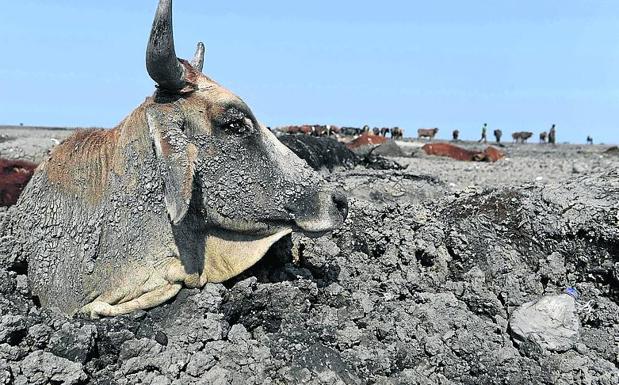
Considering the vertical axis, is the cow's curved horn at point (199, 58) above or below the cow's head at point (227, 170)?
above

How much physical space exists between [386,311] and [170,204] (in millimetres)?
1603

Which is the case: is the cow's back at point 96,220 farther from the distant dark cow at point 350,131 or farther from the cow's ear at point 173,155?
the distant dark cow at point 350,131

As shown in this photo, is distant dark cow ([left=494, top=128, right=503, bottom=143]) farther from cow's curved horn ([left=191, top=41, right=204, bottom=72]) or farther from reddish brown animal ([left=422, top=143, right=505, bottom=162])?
cow's curved horn ([left=191, top=41, right=204, bottom=72])

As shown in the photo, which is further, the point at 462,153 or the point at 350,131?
the point at 350,131

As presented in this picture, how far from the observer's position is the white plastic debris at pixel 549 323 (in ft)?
15.3

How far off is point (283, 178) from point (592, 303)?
252 centimetres

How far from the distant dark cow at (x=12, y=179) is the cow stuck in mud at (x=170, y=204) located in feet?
6.39

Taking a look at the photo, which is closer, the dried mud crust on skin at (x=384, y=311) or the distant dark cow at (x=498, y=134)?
the dried mud crust on skin at (x=384, y=311)

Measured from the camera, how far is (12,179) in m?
6.68

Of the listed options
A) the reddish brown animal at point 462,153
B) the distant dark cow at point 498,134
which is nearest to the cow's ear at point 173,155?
the reddish brown animal at point 462,153

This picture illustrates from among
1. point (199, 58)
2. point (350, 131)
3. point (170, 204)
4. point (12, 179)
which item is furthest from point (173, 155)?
point (350, 131)

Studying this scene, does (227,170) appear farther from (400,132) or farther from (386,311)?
(400,132)

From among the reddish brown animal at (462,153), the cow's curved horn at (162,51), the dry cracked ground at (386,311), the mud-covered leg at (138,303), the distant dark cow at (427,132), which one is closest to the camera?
the cow's curved horn at (162,51)

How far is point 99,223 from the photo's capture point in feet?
14.4
